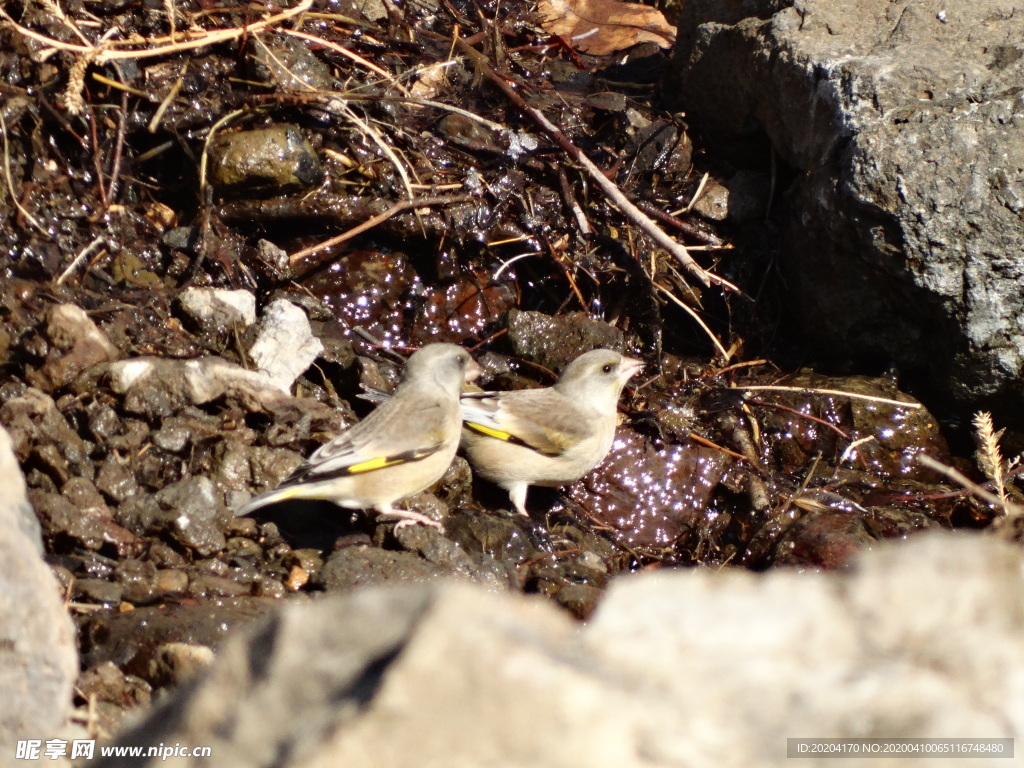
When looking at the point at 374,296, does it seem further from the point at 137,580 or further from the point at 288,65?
the point at 137,580

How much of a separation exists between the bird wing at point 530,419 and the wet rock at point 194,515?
1708 millimetres

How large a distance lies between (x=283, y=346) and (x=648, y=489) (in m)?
2.28

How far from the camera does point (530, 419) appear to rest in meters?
5.91

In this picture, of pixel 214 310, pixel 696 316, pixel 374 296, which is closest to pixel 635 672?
pixel 214 310

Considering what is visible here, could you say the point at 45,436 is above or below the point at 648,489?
above

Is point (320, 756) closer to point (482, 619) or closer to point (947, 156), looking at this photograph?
point (482, 619)

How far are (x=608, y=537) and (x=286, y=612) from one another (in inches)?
169

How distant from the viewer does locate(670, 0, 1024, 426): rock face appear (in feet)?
18.0

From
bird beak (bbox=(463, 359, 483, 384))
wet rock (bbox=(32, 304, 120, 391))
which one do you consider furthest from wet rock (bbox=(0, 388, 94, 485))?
bird beak (bbox=(463, 359, 483, 384))

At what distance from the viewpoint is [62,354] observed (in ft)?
16.1

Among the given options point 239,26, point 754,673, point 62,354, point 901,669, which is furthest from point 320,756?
point 239,26

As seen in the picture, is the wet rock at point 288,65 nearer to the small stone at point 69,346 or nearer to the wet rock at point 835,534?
the small stone at point 69,346

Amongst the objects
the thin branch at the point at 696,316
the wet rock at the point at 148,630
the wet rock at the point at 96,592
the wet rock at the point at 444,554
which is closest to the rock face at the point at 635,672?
the wet rock at the point at 148,630

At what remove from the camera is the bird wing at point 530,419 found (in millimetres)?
5797
